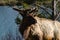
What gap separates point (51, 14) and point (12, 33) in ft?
7.65

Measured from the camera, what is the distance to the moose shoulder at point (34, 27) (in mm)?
8750

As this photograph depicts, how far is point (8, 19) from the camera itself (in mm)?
13352

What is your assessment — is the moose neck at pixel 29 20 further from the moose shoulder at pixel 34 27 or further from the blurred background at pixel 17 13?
the blurred background at pixel 17 13

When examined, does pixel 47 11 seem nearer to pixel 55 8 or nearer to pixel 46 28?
pixel 55 8

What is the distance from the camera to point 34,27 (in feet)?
29.2

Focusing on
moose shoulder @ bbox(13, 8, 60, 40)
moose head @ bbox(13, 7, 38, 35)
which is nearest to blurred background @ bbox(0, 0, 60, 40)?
moose shoulder @ bbox(13, 8, 60, 40)

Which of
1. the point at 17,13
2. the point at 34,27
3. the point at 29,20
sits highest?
the point at 29,20

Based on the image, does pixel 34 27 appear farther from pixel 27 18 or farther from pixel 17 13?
pixel 17 13

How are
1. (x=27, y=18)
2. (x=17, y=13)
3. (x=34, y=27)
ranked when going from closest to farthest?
(x=27, y=18) < (x=34, y=27) < (x=17, y=13)

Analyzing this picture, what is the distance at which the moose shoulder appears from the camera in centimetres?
875

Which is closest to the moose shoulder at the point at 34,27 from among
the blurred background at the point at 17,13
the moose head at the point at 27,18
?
the moose head at the point at 27,18

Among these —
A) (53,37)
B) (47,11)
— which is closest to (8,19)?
(47,11)

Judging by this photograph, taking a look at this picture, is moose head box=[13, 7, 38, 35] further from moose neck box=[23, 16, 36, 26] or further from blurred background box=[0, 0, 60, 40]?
blurred background box=[0, 0, 60, 40]

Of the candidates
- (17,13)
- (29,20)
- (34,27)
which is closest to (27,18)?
(29,20)
